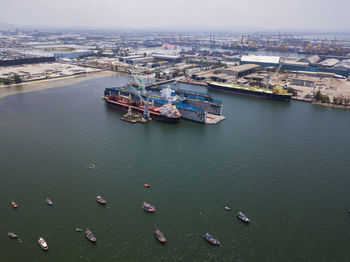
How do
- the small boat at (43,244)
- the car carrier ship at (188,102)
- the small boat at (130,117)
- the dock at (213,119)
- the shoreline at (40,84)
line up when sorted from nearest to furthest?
the small boat at (43,244), the dock at (213,119), the small boat at (130,117), the car carrier ship at (188,102), the shoreline at (40,84)

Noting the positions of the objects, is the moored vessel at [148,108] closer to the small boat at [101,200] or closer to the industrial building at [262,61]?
the small boat at [101,200]

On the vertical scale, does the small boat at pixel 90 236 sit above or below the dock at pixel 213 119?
below

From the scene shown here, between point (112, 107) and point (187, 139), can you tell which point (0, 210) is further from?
point (112, 107)

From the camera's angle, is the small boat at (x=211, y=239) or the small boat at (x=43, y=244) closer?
the small boat at (x=43, y=244)

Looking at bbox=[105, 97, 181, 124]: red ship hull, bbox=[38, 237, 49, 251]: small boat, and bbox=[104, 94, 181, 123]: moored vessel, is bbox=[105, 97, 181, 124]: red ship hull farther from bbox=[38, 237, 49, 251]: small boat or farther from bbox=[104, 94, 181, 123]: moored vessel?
bbox=[38, 237, 49, 251]: small boat

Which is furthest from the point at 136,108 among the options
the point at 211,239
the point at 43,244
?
the point at 211,239

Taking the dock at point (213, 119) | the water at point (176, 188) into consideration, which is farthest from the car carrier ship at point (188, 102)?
the water at point (176, 188)
